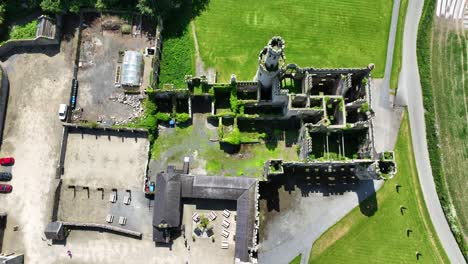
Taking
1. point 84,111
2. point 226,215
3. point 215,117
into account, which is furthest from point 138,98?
point 226,215

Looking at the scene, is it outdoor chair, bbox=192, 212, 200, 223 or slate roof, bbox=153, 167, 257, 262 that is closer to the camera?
slate roof, bbox=153, 167, 257, 262

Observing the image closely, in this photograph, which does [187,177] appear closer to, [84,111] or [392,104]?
[84,111]

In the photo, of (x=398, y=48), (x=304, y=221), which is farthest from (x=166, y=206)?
(x=398, y=48)

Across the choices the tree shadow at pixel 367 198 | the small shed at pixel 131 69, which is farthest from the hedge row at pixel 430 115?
the small shed at pixel 131 69

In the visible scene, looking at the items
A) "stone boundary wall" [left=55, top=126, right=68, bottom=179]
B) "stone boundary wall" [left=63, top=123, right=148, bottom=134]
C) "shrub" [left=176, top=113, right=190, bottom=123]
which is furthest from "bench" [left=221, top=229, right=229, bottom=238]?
"stone boundary wall" [left=55, top=126, right=68, bottom=179]

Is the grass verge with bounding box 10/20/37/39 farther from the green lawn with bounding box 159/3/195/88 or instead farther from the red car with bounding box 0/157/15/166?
the green lawn with bounding box 159/3/195/88
